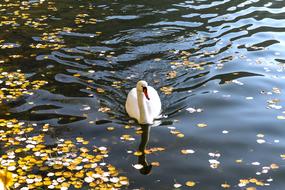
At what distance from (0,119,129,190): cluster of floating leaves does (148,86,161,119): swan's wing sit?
4.96 ft

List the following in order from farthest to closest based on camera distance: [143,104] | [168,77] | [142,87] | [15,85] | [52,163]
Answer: [168,77], [15,85], [143,104], [142,87], [52,163]

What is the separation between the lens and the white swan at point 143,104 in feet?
28.6

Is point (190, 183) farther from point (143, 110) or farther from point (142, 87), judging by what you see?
point (142, 87)

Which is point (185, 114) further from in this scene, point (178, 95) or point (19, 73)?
point (19, 73)

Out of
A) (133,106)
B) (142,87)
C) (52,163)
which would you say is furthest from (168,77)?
(52,163)

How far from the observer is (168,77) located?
10.7 metres

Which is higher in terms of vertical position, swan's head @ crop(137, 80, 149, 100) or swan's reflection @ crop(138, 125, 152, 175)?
swan's head @ crop(137, 80, 149, 100)

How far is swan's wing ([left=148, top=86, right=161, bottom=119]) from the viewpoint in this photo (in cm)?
894

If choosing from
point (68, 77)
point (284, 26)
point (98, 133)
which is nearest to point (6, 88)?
point (68, 77)

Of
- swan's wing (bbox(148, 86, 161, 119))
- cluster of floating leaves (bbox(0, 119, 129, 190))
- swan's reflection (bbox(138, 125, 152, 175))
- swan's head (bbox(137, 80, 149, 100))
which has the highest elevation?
swan's head (bbox(137, 80, 149, 100))

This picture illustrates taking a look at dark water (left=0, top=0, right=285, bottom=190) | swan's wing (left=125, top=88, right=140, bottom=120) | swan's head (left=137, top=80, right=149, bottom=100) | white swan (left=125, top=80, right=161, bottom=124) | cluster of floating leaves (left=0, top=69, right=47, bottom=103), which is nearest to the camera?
dark water (left=0, top=0, right=285, bottom=190)

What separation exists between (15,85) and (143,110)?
3.29 meters

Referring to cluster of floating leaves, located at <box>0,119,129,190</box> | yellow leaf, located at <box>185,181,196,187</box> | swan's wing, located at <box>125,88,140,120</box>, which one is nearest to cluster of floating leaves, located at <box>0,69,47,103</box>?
cluster of floating leaves, located at <box>0,119,129,190</box>

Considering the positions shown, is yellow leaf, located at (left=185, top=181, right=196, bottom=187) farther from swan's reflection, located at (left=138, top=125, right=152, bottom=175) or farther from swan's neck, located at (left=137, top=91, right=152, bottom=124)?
swan's neck, located at (left=137, top=91, right=152, bottom=124)
